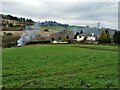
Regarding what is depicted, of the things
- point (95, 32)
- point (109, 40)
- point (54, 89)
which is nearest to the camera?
point (54, 89)

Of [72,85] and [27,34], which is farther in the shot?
[27,34]

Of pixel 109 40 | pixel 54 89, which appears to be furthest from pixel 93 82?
pixel 109 40

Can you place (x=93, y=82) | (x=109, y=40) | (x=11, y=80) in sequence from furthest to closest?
(x=109, y=40)
(x=11, y=80)
(x=93, y=82)

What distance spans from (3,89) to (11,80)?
3.19m

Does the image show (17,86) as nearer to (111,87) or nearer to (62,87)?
(62,87)

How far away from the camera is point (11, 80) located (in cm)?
1727

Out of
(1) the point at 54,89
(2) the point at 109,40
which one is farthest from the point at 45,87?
(2) the point at 109,40

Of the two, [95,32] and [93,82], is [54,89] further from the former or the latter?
[95,32]

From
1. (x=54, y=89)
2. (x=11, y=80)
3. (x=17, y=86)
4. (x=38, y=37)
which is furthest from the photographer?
(x=38, y=37)

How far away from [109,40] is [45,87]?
89.4m

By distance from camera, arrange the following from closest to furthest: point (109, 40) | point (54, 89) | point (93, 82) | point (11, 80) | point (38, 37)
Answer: point (54, 89) → point (93, 82) → point (11, 80) → point (109, 40) → point (38, 37)

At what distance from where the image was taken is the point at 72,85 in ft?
48.3

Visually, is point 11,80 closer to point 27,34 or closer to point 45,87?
point 45,87

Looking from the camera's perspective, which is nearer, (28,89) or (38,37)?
(28,89)
